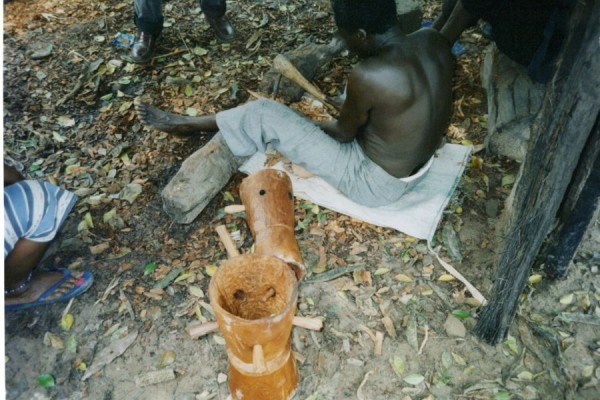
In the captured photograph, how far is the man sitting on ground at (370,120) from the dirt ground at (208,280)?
0.32 m

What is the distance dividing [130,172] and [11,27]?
10.2 feet

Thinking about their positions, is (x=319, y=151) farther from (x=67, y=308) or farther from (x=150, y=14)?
(x=150, y=14)

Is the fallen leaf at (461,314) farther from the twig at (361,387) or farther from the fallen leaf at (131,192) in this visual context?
the fallen leaf at (131,192)

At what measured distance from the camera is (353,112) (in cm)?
313

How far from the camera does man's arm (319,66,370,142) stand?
2863 mm

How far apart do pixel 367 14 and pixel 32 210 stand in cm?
233

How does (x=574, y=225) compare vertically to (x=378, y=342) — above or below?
above

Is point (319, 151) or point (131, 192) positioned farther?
point (131, 192)

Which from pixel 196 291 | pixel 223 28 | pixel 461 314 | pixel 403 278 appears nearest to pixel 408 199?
pixel 403 278

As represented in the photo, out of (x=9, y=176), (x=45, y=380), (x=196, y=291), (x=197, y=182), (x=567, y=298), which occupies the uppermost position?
(x=9, y=176)

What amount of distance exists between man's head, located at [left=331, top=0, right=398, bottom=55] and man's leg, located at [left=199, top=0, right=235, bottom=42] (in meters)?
2.70

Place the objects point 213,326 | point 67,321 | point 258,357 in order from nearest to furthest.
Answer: point 258,357 < point 213,326 < point 67,321

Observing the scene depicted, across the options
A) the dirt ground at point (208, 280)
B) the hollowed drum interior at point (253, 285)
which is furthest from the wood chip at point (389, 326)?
the hollowed drum interior at point (253, 285)

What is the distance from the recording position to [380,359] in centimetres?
283
